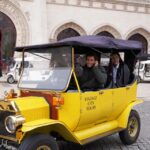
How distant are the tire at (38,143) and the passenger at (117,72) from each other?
211cm

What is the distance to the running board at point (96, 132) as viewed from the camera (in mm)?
6164

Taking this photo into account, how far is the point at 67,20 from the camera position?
31.9 m

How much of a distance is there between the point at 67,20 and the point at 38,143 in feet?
89.1

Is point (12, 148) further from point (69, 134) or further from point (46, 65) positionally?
point (46, 65)

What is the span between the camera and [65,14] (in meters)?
31.8

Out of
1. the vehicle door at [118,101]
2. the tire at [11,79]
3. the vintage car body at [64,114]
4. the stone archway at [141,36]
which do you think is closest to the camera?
the vintage car body at [64,114]

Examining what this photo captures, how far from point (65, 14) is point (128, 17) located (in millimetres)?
6126

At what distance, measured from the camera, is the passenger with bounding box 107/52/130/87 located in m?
7.27

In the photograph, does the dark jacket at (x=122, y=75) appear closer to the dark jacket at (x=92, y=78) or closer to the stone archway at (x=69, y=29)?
the dark jacket at (x=92, y=78)

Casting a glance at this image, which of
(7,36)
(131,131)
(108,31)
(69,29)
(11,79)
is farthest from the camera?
(108,31)

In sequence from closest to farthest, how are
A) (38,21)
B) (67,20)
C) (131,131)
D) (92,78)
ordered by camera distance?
(92,78)
(131,131)
(38,21)
(67,20)

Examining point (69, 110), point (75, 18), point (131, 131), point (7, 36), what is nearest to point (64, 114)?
point (69, 110)

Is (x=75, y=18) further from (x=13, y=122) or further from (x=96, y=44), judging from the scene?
(x=13, y=122)

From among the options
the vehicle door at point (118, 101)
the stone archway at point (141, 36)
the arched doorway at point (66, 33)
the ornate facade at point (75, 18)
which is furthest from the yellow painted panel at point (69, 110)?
the stone archway at point (141, 36)
